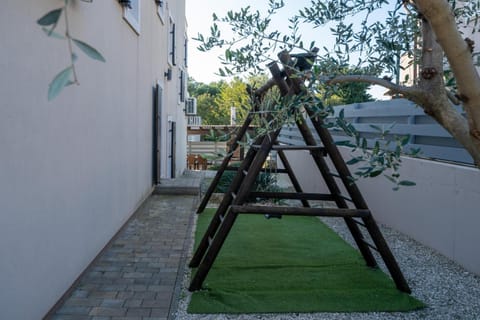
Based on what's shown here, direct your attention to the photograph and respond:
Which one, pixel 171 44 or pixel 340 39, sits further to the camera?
pixel 171 44

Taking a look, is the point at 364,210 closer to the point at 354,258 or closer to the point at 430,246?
the point at 354,258

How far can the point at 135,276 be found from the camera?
432 cm

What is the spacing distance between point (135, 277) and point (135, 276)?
32mm

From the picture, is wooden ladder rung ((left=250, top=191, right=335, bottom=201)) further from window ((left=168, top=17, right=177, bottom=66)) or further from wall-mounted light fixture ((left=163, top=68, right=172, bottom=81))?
window ((left=168, top=17, right=177, bottom=66))

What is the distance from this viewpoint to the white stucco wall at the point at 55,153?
2.64m

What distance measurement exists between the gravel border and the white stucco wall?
1.19 m

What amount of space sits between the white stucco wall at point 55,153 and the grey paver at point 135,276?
17cm

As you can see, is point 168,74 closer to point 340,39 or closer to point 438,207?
point 438,207

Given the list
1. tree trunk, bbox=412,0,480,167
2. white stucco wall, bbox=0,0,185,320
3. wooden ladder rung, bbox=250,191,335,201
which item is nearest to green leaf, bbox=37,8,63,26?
white stucco wall, bbox=0,0,185,320

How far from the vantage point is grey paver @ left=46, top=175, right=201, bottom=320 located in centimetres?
347

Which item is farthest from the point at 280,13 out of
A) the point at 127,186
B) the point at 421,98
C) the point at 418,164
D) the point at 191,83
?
the point at 191,83

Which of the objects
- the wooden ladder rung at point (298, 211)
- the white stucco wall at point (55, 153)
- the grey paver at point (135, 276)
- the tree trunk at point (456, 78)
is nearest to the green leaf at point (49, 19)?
the white stucco wall at point (55, 153)

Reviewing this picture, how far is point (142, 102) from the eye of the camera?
7824mm

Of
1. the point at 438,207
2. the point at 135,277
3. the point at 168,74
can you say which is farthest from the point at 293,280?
the point at 168,74
